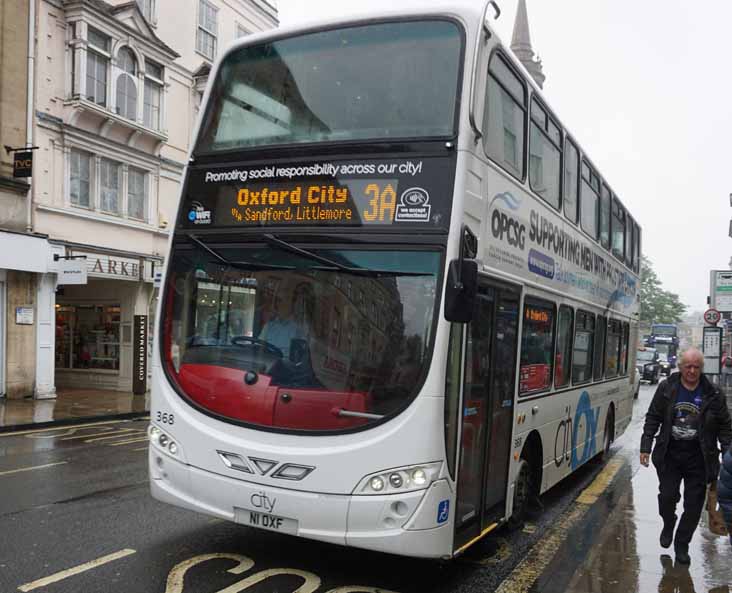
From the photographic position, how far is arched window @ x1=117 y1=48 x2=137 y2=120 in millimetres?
19656

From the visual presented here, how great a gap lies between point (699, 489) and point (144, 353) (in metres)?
16.2

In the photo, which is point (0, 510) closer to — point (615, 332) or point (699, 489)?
point (699, 489)

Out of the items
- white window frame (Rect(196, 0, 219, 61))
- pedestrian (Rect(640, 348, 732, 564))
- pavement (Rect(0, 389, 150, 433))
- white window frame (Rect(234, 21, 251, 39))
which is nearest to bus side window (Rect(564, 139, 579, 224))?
pedestrian (Rect(640, 348, 732, 564))

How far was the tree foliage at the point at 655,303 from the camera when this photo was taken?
94.3 m

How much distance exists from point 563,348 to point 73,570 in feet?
17.8

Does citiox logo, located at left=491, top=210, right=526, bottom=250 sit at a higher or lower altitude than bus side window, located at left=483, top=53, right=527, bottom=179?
lower

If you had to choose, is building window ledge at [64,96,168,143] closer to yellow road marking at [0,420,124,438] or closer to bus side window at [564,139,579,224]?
yellow road marking at [0,420,124,438]

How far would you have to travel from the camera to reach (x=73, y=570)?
5379 millimetres

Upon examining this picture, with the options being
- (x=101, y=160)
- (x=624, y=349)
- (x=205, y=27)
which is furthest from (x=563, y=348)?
(x=205, y=27)

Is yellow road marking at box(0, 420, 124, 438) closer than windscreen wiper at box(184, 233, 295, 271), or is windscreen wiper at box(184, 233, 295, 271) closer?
windscreen wiper at box(184, 233, 295, 271)

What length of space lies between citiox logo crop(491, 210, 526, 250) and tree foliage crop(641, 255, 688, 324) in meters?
93.3

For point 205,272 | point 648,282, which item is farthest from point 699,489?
point 648,282

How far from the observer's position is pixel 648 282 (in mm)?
96500

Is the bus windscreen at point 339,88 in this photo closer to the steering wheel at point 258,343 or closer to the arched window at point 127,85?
the steering wheel at point 258,343
